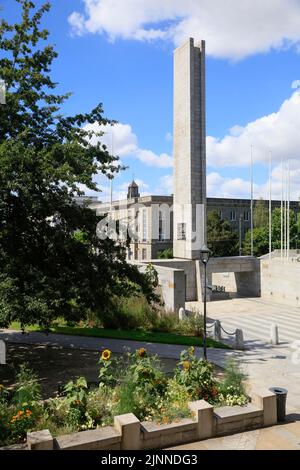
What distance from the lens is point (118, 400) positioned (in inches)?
323

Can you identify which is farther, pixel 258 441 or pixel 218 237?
pixel 218 237

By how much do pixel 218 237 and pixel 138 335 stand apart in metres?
40.0

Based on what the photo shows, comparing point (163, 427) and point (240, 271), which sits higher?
point (240, 271)

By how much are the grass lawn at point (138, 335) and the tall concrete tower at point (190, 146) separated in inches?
652

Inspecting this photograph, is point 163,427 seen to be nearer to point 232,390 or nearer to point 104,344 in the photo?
point 232,390

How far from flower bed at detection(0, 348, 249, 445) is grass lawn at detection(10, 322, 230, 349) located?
7026mm

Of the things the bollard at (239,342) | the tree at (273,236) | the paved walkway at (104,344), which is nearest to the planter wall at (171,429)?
the paved walkway at (104,344)

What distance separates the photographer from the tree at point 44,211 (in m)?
10.6

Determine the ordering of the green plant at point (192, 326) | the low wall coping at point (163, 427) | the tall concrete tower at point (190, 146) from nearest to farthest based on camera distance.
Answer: the low wall coping at point (163, 427)
the green plant at point (192, 326)
the tall concrete tower at point (190, 146)

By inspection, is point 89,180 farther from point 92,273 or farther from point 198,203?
point 198,203

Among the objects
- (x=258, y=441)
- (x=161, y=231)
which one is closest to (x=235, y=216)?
(x=161, y=231)

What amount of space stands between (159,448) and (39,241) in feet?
23.2

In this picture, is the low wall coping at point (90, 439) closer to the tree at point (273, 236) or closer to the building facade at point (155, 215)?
the building facade at point (155, 215)

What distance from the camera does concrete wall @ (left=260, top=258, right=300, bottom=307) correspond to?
3075cm
